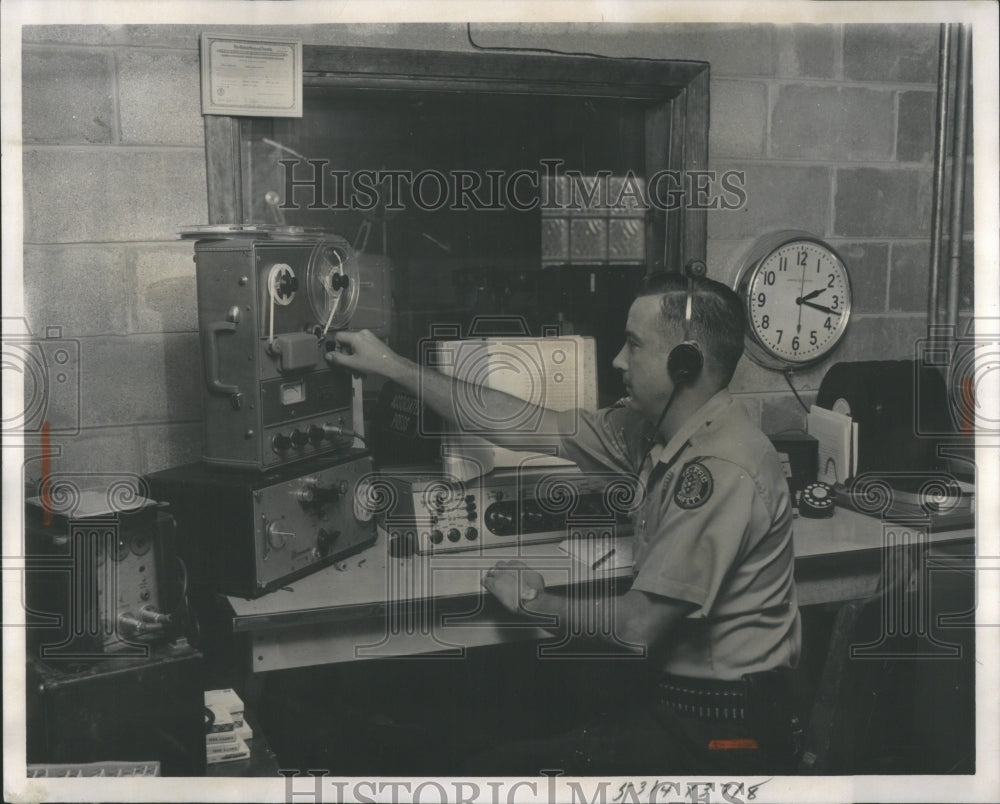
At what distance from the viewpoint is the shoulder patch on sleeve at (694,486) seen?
182 cm

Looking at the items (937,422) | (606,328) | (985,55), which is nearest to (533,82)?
(606,328)

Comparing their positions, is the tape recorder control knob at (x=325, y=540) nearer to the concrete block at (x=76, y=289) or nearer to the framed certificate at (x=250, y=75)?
the concrete block at (x=76, y=289)

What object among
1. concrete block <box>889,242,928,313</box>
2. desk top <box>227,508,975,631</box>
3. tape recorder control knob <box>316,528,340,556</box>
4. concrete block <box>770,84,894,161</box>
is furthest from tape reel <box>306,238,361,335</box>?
concrete block <box>889,242,928,313</box>

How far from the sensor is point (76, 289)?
218cm

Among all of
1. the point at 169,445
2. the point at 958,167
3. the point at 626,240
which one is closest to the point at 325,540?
the point at 169,445

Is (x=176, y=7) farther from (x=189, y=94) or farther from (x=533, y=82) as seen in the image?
(x=533, y=82)

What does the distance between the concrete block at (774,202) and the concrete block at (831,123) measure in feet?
0.19

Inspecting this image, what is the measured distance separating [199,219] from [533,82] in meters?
0.90

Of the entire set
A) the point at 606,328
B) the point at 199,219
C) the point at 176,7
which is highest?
the point at 176,7

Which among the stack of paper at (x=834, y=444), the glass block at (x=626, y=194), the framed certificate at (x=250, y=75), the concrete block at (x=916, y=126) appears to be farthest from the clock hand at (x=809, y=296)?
the framed certificate at (x=250, y=75)

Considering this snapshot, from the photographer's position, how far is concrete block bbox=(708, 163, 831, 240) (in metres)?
Result: 2.63

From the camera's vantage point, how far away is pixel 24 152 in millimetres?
2104

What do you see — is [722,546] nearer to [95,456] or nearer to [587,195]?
[587,195]

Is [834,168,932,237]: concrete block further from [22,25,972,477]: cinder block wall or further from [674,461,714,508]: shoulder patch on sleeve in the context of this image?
[674,461,714,508]: shoulder patch on sleeve
